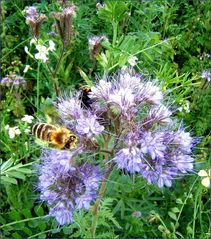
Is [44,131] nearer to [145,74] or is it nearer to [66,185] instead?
[66,185]

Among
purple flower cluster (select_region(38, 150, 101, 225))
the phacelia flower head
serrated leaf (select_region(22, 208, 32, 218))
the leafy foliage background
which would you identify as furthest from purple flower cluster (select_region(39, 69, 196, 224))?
the phacelia flower head

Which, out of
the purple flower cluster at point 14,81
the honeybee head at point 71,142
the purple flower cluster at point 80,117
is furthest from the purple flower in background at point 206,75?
the honeybee head at point 71,142

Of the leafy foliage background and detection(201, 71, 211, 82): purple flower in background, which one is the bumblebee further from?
detection(201, 71, 211, 82): purple flower in background

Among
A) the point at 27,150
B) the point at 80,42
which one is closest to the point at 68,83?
the point at 80,42

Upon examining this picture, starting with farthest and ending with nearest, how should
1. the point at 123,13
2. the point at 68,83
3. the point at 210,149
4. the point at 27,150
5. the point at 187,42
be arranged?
1. the point at 187,42
2. the point at 68,83
3. the point at 210,149
4. the point at 27,150
5. the point at 123,13

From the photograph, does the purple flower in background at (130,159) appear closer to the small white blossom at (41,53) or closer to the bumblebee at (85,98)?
the bumblebee at (85,98)

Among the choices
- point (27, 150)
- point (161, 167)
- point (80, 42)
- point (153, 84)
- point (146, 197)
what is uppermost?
point (153, 84)

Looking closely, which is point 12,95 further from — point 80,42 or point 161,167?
point 161,167
